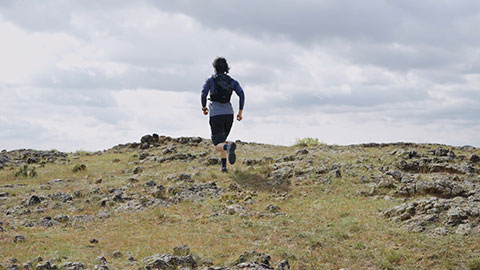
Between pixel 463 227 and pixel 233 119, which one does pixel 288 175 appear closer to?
pixel 233 119

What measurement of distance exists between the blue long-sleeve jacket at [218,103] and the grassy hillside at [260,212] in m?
2.37

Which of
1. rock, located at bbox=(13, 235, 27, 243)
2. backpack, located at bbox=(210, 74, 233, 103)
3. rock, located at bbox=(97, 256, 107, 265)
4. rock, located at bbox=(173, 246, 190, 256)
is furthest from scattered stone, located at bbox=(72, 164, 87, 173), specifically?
rock, located at bbox=(173, 246, 190, 256)

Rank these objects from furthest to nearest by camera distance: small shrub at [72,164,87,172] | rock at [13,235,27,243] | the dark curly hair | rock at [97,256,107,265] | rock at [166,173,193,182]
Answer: small shrub at [72,164,87,172], the dark curly hair, rock at [166,173,193,182], rock at [13,235,27,243], rock at [97,256,107,265]

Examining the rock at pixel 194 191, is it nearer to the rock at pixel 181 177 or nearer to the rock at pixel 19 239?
the rock at pixel 181 177

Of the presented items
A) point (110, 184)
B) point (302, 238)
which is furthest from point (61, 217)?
point (302, 238)

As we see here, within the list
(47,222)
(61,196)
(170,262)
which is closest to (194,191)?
(47,222)

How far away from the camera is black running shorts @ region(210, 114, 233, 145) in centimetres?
1603

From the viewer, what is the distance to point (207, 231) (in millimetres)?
10484

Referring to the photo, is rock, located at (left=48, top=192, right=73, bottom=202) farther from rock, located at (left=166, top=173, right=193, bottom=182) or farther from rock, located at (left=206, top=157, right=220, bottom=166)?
rock, located at (left=206, top=157, right=220, bottom=166)

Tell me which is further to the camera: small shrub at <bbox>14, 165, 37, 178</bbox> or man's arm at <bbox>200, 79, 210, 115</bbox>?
small shrub at <bbox>14, 165, 37, 178</bbox>

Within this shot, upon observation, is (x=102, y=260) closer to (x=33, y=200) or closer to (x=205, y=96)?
(x=33, y=200)

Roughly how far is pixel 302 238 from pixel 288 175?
18.6 feet

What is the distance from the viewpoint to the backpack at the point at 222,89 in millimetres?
15812

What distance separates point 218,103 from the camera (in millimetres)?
16047
